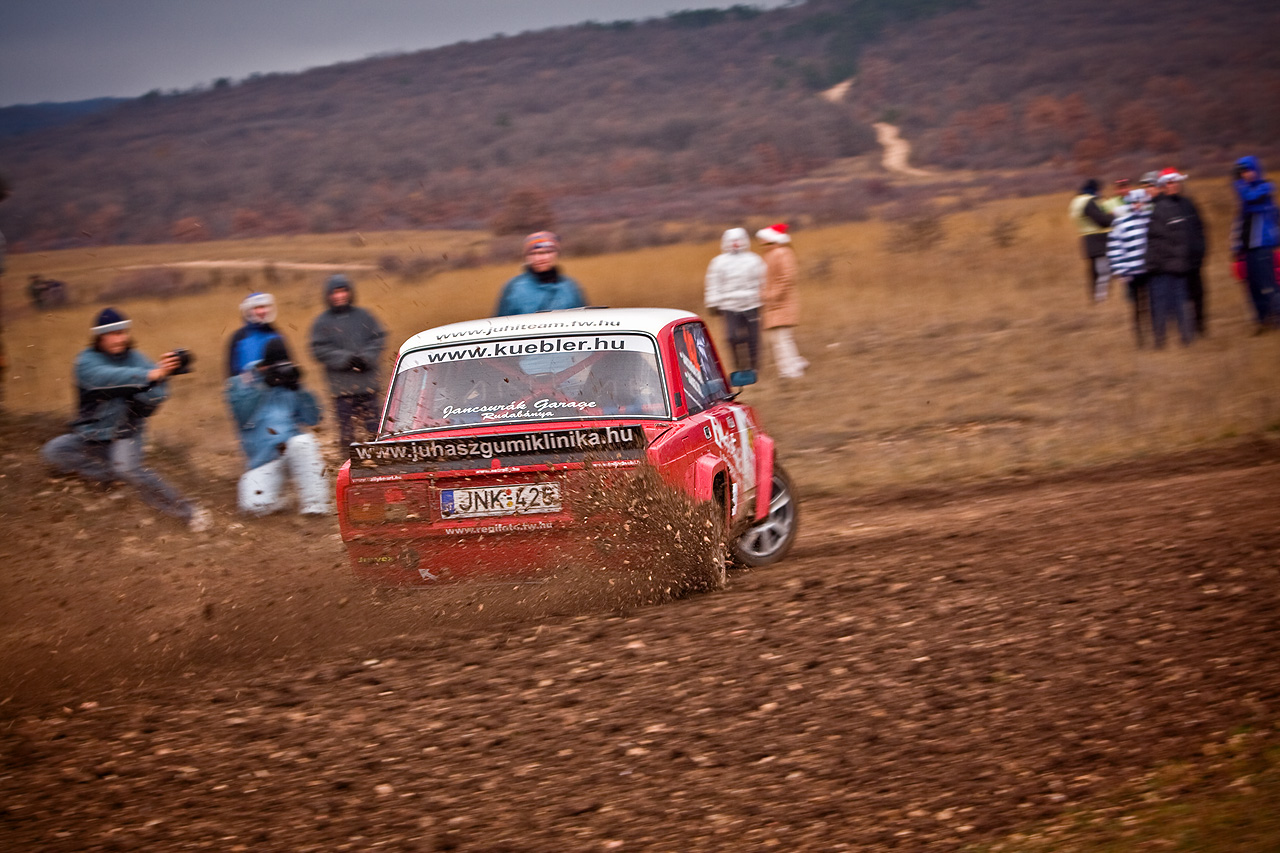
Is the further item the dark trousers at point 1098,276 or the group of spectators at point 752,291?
the dark trousers at point 1098,276

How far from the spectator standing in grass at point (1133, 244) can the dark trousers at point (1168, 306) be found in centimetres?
24

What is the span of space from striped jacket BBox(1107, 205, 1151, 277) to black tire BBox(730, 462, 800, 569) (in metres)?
8.52

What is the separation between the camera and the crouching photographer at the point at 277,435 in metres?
8.80

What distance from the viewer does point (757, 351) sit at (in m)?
16.1

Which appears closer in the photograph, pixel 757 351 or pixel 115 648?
pixel 115 648

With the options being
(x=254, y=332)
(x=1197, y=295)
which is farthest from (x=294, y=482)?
(x=1197, y=295)

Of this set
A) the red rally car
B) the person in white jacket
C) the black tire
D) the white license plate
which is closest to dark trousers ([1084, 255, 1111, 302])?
the person in white jacket

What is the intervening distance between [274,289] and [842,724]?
3348 centimetres

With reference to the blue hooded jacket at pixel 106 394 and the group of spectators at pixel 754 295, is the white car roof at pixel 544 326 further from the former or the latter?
the group of spectators at pixel 754 295

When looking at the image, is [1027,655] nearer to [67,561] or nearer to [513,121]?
[67,561]

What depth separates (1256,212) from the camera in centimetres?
1427

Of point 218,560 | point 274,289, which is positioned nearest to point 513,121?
point 274,289

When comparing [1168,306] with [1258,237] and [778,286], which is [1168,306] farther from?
[778,286]

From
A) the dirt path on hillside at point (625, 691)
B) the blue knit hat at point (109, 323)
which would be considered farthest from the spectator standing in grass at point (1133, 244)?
the blue knit hat at point (109, 323)
